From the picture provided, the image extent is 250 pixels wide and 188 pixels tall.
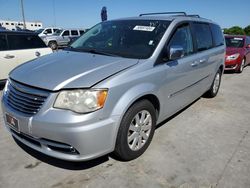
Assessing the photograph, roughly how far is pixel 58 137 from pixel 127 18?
2479 millimetres

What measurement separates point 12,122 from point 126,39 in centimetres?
186

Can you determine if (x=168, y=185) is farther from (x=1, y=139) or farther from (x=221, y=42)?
(x=221, y=42)

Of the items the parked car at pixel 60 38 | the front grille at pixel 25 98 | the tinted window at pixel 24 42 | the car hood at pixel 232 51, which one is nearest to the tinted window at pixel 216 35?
the car hood at pixel 232 51

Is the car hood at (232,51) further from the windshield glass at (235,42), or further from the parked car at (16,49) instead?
the parked car at (16,49)

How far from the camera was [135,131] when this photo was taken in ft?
10.3

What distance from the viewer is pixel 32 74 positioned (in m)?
2.98

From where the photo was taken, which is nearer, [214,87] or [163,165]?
[163,165]

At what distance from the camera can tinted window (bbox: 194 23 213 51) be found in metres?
4.59

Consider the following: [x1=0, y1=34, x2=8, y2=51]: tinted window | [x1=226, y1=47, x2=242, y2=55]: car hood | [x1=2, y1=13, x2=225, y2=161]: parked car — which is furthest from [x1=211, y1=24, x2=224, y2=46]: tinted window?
[x1=0, y1=34, x2=8, y2=51]: tinted window

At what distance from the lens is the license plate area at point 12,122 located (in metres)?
2.85

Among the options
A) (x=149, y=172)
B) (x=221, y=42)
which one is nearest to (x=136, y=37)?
(x=149, y=172)

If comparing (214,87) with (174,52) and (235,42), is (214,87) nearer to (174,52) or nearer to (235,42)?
(174,52)

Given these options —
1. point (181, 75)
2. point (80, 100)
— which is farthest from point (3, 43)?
point (80, 100)

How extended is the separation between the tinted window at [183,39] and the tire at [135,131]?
1.04m
